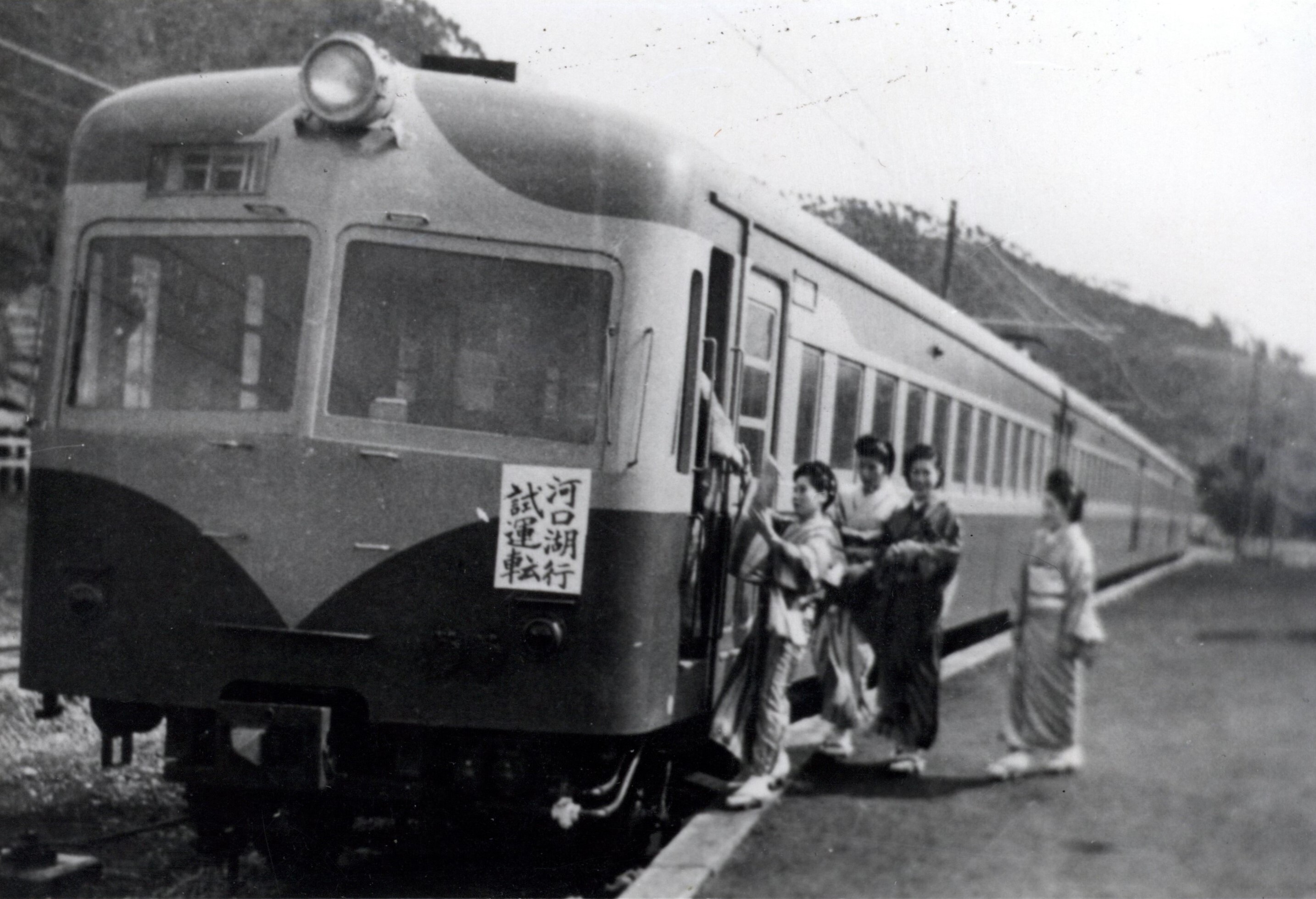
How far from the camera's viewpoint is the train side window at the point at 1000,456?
1139cm

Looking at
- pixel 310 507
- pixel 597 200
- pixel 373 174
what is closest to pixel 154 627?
pixel 310 507

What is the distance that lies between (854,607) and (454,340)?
269 centimetres

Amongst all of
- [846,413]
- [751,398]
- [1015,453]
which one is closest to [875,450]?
[751,398]

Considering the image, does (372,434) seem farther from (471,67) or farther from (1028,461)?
(1028,461)

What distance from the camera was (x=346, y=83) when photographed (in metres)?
5.33

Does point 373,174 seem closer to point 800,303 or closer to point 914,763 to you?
point 800,303

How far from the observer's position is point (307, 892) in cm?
589

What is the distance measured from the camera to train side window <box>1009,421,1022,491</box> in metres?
12.0

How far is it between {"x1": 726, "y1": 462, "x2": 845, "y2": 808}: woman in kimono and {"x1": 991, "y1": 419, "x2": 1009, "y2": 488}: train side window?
5198 millimetres

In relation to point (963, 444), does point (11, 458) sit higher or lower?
lower

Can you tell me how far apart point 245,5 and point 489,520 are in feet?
29.0

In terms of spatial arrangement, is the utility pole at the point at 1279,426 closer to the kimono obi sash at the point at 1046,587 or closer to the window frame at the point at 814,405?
the kimono obi sash at the point at 1046,587

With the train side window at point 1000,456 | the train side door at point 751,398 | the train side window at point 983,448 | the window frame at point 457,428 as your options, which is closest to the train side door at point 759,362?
the train side door at point 751,398

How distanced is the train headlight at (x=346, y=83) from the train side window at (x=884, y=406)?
3731mm
